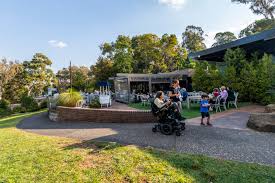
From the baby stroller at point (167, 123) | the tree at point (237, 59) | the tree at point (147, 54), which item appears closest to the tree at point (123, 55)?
the tree at point (147, 54)

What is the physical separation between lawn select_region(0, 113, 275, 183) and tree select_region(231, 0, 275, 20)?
3305 cm

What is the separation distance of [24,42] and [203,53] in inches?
758

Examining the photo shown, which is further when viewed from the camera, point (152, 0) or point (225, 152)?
point (152, 0)

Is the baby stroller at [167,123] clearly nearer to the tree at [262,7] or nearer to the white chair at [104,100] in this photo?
the white chair at [104,100]

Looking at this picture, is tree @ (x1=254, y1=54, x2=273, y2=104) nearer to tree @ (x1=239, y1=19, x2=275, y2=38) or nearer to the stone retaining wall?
the stone retaining wall

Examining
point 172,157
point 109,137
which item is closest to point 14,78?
point 109,137

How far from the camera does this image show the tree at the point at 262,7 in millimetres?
30797

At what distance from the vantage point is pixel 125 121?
8.23 meters

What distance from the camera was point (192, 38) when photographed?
45.3m

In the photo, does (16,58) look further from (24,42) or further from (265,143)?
(265,143)

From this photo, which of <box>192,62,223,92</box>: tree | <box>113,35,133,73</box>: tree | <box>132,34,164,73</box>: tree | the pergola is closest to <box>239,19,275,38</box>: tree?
<box>132,34,164,73</box>: tree

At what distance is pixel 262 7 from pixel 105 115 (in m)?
32.2

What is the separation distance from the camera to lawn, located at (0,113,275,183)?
3396 mm

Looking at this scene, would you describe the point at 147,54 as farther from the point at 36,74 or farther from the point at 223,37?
the point at 223,37
